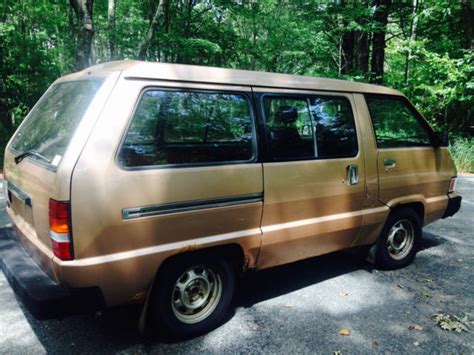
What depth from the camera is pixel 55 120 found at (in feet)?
9.58

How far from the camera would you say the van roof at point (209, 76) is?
8.62ft

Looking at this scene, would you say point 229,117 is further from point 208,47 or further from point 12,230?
point 208,47

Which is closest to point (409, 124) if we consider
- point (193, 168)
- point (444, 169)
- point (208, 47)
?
point (444, 169)

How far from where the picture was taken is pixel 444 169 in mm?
4516

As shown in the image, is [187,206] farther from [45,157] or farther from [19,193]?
[19,193]

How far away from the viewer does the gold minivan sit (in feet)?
7.79

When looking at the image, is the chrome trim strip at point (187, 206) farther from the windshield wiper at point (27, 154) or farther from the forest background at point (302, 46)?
the forest background at point (302, 46)

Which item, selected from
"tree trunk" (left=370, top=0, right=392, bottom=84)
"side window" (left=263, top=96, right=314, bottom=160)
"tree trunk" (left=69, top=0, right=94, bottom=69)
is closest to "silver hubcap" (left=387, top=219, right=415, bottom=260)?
"side window" (left=263, top=96, right=314, bottom=160)

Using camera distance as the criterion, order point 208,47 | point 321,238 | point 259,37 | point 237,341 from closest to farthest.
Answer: point 237,341 → point 321,238 → point 208,47 → point 259,37

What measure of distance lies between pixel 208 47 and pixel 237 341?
10.2 meters

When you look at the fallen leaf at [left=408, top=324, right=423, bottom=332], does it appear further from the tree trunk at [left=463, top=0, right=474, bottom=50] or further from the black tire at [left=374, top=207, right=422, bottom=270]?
the tree trunk at [left=463, top=0, right=474, bottom=50]

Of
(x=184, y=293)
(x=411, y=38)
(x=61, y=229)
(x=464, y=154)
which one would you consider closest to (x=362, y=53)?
(x=411, y=38)

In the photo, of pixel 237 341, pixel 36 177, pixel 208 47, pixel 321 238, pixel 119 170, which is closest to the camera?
pixel 119 170

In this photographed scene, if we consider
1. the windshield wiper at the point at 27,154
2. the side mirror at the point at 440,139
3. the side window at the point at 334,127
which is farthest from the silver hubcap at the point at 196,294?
the side mirror at the point at 440,139
